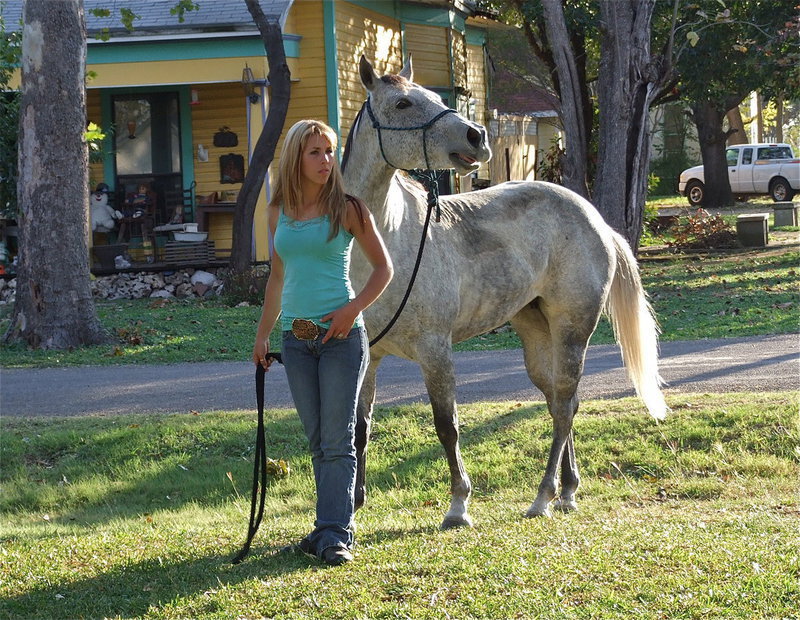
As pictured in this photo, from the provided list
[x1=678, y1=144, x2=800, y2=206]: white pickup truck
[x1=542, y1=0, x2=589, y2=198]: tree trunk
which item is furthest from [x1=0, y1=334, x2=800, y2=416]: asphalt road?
[x1=678, y1=144, x2=800, y2=206]: white pickup truck

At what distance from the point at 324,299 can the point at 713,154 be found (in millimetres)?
35254

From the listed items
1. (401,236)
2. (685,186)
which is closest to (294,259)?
(401,236)

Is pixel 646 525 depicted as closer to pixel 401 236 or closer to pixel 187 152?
pixel 401 236

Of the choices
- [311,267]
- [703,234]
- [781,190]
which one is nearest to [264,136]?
[703,234]

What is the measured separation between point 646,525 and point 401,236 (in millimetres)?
1948

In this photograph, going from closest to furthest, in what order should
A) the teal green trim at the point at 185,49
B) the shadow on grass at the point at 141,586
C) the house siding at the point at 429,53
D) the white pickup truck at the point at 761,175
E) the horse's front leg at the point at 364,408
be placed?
the shadow on grass at the point at 141,586, the horse's front leg at the point at 364,408, the teal green trim at the point at 185,49, the house siding at the point at 429,53, the white pickup truck at the point at 761,175

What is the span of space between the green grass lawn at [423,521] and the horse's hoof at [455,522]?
148 millimetres

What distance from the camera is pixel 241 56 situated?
62.5ft

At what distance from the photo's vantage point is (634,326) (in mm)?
7105

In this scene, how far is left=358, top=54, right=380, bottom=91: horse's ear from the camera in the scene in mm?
5668

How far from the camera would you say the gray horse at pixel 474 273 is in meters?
5.68

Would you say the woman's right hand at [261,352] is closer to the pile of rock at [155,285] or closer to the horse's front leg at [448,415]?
the horse's front leg at [448,415]

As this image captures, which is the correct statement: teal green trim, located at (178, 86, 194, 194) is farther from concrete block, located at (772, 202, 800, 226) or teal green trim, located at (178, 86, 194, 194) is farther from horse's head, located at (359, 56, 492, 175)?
concrete block, located at (772, 202, 800, 226)

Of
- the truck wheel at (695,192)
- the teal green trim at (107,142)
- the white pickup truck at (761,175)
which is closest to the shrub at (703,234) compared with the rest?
the teal green trim at (107,142)
